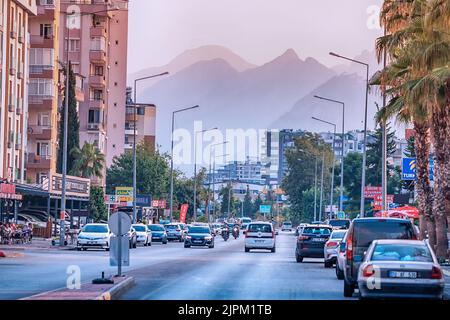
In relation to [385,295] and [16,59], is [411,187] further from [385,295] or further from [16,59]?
[385,295]

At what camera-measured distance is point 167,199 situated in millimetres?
140875

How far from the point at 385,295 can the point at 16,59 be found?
6199cm

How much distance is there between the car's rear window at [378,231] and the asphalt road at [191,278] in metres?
1.47

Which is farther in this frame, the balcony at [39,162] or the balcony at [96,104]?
the balcony at [96,104]

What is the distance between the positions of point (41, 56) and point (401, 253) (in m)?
74.9

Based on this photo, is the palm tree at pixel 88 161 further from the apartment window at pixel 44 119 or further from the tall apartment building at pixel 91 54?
the apartment window at pixel 44 119

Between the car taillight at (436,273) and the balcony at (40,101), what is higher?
the balcony at (40,101)

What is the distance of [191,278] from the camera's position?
35.7m

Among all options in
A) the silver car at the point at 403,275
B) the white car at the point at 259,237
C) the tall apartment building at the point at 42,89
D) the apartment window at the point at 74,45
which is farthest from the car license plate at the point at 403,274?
the apartment window at the point at 74,45

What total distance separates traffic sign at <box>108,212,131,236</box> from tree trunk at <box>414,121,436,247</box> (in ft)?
79.8

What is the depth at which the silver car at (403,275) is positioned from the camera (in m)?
24.3

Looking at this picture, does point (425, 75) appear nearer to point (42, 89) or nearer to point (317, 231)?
point (317, 231)

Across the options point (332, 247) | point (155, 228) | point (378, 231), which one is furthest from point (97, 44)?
point (378, 231)
